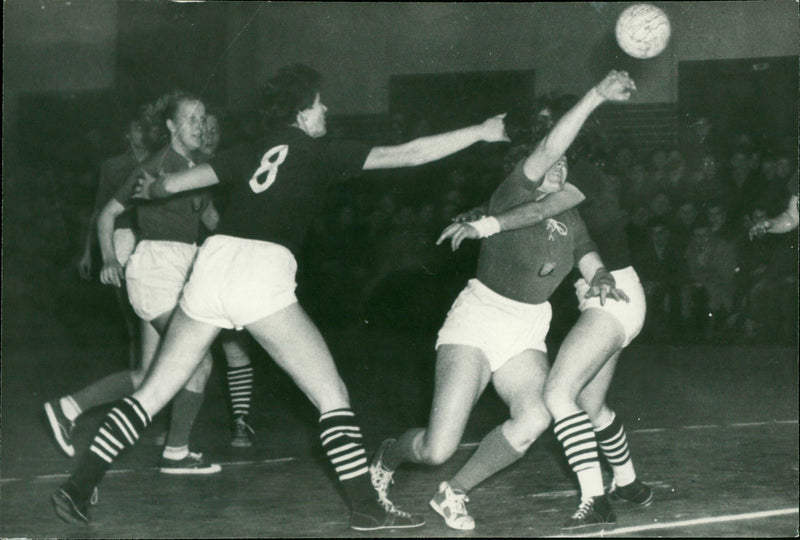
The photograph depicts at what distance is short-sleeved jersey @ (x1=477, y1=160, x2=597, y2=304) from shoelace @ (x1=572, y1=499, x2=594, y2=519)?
2.74ft

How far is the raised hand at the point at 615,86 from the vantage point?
4.12 meters

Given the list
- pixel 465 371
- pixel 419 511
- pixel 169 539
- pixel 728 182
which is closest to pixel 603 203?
pixel 465 371

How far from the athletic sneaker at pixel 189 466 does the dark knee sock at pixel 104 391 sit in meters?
0.43

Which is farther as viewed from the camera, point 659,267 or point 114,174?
point 659,267

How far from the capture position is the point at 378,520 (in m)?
4.30

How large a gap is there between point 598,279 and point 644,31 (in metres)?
1.36

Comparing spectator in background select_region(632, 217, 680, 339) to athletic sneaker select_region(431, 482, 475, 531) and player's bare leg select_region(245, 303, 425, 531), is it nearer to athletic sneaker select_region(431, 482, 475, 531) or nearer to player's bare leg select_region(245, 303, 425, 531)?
athletic sneaker select_region(431, 482, 475, 531)

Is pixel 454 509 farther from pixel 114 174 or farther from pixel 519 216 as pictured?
pixel 114 174

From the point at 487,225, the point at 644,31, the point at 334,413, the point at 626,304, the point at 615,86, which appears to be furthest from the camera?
the point at 644,31

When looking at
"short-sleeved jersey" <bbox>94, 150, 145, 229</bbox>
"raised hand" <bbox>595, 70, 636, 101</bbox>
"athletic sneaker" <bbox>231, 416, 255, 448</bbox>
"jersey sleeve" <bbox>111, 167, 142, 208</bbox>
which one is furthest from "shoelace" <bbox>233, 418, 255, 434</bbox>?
"raised hand" <bbox>595, 70, 636, 101</bbox>

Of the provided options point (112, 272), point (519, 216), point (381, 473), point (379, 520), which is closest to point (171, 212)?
point (112, 272)

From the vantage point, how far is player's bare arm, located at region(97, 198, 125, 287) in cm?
573

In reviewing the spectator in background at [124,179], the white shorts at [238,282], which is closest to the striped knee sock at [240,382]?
the spectator in background at [124,179]

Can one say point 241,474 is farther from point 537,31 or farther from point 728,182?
point 537,31
